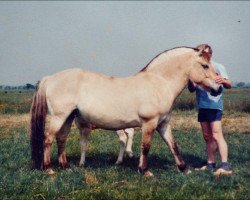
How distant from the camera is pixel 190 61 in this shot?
25.2 ft

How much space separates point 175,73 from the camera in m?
7.77

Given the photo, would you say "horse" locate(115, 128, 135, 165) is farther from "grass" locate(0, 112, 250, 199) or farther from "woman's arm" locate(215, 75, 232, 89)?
"woman's arm" locate(215, 75, 232, 89)

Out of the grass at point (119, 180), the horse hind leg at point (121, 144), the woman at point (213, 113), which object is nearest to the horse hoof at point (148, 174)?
the grass at point (119, 180)

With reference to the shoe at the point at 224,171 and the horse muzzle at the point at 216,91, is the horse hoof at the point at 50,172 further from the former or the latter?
the horse muzzle at the point at 216,91

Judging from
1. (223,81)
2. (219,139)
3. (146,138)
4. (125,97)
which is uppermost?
(223,81)

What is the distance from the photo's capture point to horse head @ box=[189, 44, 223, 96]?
7488 millimetres

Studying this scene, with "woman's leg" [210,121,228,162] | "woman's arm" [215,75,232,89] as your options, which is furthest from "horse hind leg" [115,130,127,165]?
"woman's arm" [215,75,232,89]

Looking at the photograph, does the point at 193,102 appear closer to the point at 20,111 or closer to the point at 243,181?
the point at 20,111

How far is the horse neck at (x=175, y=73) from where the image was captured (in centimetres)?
774

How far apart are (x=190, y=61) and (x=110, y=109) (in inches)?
78.8

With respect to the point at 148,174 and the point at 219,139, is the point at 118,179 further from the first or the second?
the point at 219,139

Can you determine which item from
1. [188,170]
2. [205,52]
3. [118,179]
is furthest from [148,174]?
[205,52]

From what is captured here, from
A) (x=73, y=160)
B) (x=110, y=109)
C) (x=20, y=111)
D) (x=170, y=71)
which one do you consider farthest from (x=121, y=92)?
(x=20, y=111)

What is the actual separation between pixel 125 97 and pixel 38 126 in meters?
2.06
